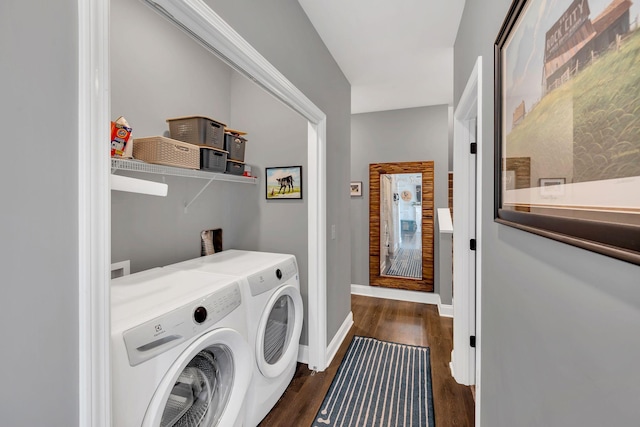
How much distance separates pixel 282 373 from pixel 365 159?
3061mm

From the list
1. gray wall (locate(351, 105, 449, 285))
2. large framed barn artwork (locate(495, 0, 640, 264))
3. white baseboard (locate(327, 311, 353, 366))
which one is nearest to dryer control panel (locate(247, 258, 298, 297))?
white baseboard (locate(327, 311, 353, 366))

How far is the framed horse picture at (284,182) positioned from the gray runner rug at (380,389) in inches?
60.4

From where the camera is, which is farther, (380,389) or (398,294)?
(398,294)

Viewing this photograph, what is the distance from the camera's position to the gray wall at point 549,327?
440 mm

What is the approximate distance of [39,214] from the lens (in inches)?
22.8

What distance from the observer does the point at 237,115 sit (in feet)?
8.75

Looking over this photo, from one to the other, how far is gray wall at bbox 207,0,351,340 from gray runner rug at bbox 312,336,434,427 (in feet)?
1.24

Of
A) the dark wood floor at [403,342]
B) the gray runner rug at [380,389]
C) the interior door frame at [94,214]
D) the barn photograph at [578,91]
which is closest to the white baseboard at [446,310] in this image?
the dark wood floor at [403,342]

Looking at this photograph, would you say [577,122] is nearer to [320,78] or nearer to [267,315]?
[267,315]

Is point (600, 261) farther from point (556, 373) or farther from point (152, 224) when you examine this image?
point (152, 224)

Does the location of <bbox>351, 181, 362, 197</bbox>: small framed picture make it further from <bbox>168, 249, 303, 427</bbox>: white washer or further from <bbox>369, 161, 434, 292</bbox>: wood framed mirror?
<bbox>168, 249, 303, 427</bbox>: white washer

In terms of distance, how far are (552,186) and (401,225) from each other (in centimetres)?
343

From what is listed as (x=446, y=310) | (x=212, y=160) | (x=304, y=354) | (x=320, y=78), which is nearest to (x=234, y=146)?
(x=212, y=160)

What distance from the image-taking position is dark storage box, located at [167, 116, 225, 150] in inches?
72.1
